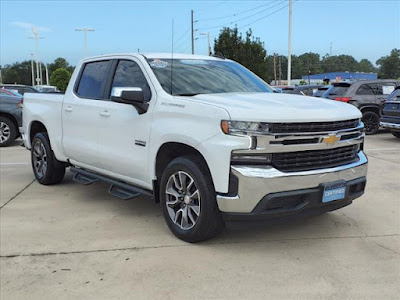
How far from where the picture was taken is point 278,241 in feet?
13.8

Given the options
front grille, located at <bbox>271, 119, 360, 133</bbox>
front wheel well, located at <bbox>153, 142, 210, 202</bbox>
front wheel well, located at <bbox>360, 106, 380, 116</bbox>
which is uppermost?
front grille, located at <bbox>271, 119, 360, 133</bbox>

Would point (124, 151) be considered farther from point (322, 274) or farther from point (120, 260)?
point (322, 274)

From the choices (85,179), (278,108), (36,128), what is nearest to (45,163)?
(36,128)

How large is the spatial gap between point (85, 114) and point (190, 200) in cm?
214

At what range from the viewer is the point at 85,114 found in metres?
5.38

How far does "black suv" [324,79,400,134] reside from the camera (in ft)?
42.7

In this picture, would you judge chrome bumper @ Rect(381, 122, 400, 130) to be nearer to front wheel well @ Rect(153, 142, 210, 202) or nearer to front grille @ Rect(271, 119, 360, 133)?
front grille @ Rect(271, 119, 360, 133)

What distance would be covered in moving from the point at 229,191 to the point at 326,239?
4.31 ft

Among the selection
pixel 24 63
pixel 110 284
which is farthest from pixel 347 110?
pixel 24 63

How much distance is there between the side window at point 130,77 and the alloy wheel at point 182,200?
969 millimetres

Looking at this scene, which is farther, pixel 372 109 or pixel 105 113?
pixel 372 109

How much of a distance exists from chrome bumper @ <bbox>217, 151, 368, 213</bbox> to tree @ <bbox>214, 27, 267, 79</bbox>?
31815mm

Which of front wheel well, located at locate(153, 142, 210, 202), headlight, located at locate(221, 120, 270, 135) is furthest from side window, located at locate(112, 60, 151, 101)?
headlight, located at locate(221, 120, 270, 135)

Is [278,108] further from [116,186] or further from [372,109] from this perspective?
[372,109]
